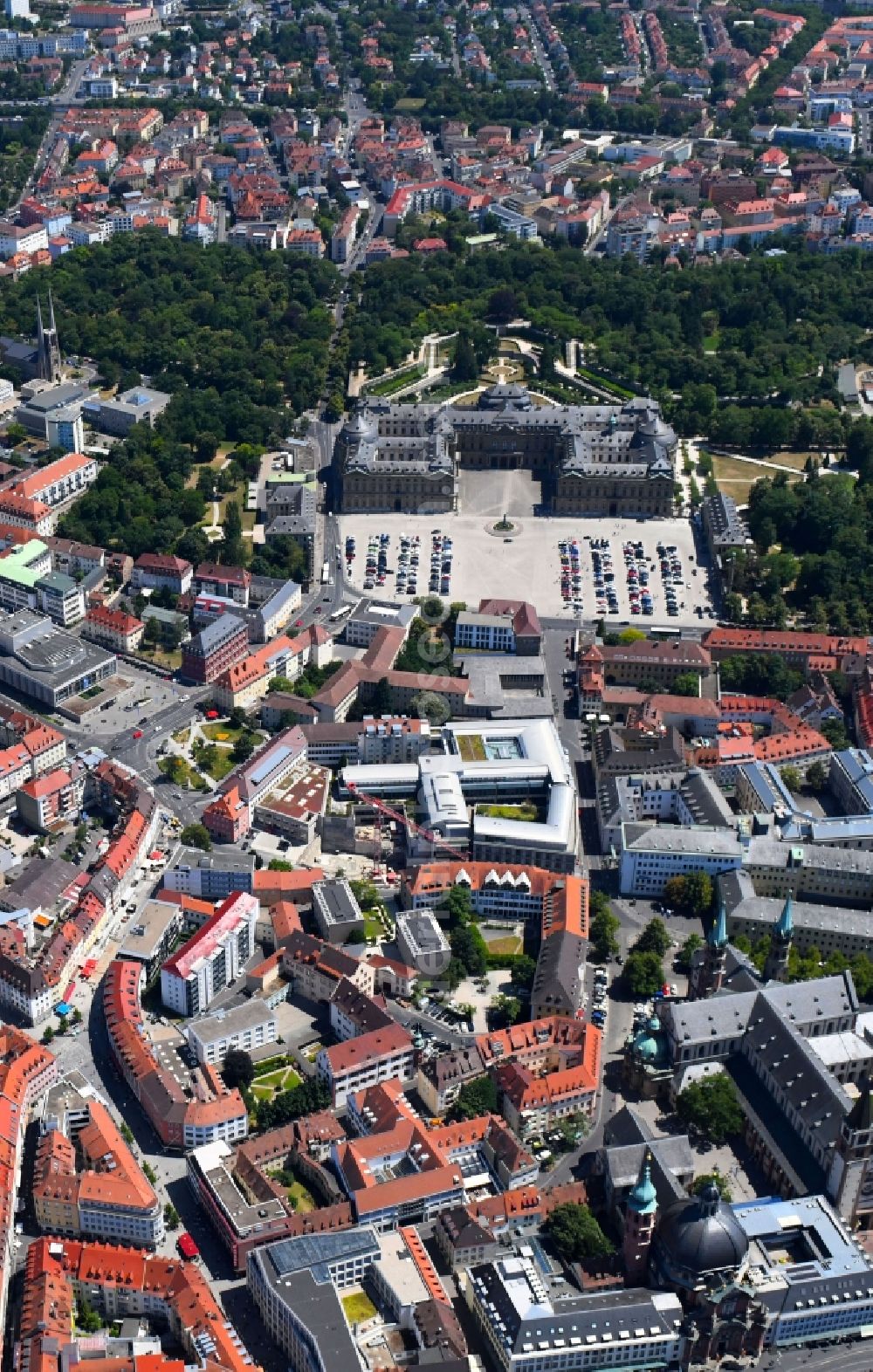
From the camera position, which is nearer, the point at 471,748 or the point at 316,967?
the point at 316,967

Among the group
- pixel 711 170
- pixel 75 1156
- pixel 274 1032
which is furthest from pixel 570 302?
pixel 75 1156

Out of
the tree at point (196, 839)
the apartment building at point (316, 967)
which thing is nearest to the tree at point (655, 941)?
the apartment building at point (316, 967)

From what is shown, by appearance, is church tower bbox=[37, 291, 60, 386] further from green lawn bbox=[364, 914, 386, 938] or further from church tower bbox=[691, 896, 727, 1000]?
church tower bbox=[691, 896, 727, 1000]

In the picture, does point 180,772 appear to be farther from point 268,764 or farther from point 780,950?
point 780,950

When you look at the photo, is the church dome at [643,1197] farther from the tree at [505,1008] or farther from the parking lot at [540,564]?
the parking lot at [540,564]

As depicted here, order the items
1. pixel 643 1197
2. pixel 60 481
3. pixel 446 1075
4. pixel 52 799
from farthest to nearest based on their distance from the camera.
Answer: pixel 60 481
pixel 52 799
pixel 446 1075
pixel 643 1197

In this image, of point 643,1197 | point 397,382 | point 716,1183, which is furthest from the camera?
point 397,382

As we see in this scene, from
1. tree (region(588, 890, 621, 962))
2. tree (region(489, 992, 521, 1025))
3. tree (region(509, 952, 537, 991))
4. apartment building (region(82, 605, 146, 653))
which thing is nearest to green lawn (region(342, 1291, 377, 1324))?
tree (region(489, 992, 521, 1025))

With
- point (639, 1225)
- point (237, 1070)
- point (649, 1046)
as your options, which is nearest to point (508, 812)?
point (649, 1046)
